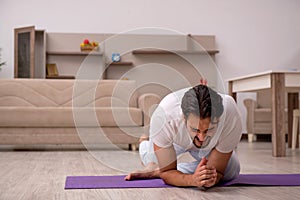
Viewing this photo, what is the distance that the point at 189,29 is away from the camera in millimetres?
7066

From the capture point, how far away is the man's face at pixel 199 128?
1.66 meters

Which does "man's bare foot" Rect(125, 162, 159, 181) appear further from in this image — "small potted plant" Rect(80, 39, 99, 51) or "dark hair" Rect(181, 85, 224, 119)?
"small potted plant" Rect(80, 39, 99, 51)

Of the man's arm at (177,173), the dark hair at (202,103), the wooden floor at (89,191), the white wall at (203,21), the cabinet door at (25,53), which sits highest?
the white wall at (203,21)

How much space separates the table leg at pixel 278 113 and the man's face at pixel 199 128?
2.27 m

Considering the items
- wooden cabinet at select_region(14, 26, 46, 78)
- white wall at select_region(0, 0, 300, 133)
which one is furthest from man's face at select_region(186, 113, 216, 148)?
white wall at select_region(0, 0, 300, 133)

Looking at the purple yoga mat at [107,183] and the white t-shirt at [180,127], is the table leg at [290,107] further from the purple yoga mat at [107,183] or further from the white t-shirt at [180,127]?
the white t-shirt at [180,127]

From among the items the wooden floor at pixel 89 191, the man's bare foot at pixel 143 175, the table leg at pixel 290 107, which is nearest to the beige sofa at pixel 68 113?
the wooden floor at pixel 89 191

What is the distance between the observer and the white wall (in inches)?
268

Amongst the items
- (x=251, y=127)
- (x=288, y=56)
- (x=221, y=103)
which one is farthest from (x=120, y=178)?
(x=288, y=56)

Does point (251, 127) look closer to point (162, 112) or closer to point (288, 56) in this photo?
point (288, 56)

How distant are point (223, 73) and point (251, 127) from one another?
1.25 meters

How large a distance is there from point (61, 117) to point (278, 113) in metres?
1.99

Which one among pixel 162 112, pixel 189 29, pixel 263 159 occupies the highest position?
pixel 189 29

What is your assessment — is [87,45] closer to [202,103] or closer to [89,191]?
[89,191]
